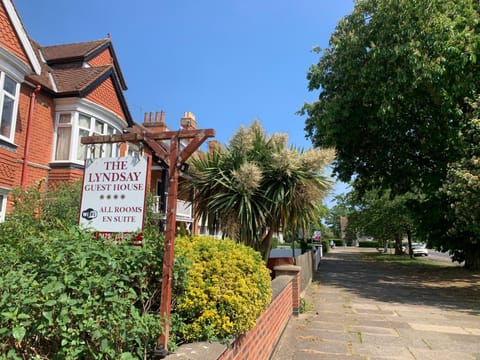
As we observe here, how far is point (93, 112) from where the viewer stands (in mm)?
13641

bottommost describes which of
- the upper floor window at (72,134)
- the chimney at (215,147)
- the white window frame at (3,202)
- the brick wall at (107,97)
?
the white window frame at (3,202)

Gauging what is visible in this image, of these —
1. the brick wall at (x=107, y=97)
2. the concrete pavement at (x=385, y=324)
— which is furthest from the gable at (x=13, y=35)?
the concrete pavement at (x=385, y=324)

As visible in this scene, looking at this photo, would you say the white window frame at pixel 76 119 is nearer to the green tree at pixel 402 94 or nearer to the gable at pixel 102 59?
the gable at pixel 102 59

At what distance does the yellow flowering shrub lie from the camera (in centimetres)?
318

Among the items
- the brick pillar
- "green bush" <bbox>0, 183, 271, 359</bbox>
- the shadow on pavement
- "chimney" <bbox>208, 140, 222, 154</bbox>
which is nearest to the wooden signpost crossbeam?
"green bush" <bbox>0, 183, 271, 359</bbox>

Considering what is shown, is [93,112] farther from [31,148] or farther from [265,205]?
[265,205]

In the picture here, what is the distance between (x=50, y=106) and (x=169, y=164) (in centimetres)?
1166

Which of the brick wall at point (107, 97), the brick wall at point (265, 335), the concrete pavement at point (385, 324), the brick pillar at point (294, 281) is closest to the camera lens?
the brick wall at point (265, 335)

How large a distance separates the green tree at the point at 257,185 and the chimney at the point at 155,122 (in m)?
15.3

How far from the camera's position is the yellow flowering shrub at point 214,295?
318cm

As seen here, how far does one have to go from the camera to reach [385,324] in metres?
7.15

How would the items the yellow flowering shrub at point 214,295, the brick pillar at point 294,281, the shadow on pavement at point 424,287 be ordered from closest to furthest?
the yellow flowering shrub at point 214,295 → the brick pillar at point 294,281 → the shadow on pavement at point 424,287

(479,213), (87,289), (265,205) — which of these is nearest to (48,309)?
(87,289)

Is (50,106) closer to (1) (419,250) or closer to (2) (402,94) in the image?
(2) (402,94)
